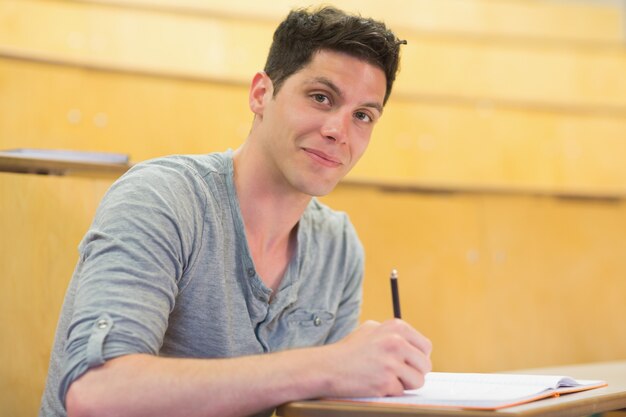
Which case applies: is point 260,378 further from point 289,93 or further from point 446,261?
point 446,261

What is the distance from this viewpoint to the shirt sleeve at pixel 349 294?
1.89 ft

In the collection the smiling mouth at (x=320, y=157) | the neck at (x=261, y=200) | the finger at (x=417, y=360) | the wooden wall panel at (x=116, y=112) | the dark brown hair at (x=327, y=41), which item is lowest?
the finger at (x=417, y=360)

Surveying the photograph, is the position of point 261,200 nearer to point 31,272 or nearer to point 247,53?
point 31,272

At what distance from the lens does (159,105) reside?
102cm

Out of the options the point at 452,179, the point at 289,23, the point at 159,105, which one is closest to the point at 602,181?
the point at 452,179

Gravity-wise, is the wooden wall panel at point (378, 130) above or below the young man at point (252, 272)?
above

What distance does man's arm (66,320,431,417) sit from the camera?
0.33m

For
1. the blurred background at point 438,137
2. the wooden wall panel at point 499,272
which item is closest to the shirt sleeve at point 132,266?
the blurred background at point 438,137

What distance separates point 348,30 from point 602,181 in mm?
862

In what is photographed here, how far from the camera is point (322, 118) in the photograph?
48 centimetres

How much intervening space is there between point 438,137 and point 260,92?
2.27ft

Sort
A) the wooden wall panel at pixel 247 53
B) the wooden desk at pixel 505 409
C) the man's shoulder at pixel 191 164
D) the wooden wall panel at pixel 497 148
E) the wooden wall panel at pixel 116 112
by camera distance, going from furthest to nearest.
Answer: the wooden wall panel at pixel 497 148
the wooden wall panel at pixel 247 53
the wooden wall panel at pixel 116 112
the man's shoulder at pixel 191 164
the wooden desk at pixel 505 409

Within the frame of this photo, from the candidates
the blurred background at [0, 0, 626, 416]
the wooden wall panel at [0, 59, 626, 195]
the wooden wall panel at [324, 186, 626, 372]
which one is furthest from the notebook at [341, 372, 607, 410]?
the wooden wall panel at [0, 59, 626, 195]

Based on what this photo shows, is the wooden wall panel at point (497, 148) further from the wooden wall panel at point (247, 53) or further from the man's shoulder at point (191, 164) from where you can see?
the man's shoulder at point (191, 164)
